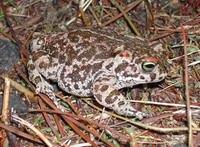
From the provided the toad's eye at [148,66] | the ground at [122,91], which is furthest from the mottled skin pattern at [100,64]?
the ground at [122,91]

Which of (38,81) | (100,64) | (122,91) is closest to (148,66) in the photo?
(100,64)

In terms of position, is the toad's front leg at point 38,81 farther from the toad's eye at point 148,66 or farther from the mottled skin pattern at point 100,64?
the toad's eye at point 148,66

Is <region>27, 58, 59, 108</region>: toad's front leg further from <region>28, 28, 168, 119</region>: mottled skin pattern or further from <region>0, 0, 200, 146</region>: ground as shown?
<region>0, 0, 200, 146</region>: ground

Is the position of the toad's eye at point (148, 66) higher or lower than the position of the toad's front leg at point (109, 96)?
higher

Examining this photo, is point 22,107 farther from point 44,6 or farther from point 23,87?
point 44,6

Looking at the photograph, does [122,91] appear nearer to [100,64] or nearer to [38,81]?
[100,64]

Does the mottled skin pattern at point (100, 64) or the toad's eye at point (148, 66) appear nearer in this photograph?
the toad's eye at point (148, 66)

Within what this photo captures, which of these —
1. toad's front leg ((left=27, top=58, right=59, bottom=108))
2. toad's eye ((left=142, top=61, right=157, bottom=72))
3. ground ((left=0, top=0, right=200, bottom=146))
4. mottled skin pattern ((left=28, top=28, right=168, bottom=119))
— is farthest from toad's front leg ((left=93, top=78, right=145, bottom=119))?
toad's front leg ((left=27, top=58, right=59, bottom=108))

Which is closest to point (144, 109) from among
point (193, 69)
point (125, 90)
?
point (125, 90)
